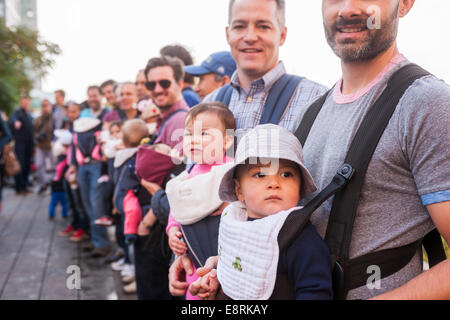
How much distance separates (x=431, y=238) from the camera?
115 cm

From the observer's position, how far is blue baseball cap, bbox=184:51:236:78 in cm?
322

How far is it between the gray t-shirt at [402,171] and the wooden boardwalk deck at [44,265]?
8.36ft

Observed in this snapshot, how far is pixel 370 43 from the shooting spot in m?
1.25

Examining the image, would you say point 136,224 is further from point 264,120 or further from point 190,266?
point 264,120

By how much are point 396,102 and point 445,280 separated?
0.49m

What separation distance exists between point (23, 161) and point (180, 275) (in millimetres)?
9414

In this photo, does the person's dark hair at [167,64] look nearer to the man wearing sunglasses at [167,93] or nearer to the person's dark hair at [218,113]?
the man wearing sunglasses at [167,93]

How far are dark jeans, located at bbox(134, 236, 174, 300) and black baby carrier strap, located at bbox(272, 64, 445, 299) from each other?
6.46ft

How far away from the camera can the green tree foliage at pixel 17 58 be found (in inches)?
570

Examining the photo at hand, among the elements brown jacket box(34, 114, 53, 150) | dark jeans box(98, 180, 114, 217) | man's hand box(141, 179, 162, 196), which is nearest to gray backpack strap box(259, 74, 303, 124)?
man's hand box(141, 179, 162, 196)

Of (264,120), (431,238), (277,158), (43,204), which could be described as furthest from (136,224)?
(43,204)

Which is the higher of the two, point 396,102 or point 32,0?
point 32,0

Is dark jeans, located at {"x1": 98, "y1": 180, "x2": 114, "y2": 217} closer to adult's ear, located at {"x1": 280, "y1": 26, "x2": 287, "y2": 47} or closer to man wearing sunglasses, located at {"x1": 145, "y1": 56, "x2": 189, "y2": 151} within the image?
man wearing sunglasses, located at {"x1": 145, "y1": 56, "x2": 189, "y2": 151}

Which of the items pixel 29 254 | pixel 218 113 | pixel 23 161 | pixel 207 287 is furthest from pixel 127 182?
pixel 23 161
